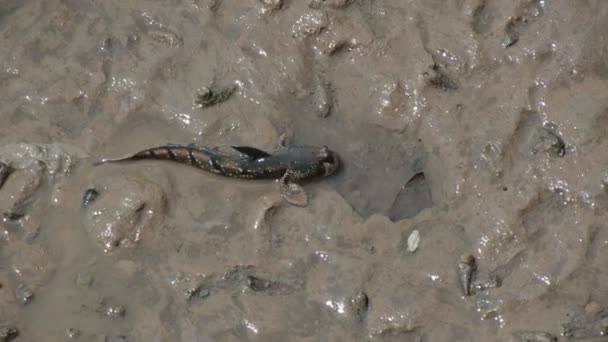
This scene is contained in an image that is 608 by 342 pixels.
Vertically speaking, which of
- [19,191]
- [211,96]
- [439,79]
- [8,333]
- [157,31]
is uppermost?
[439,79]

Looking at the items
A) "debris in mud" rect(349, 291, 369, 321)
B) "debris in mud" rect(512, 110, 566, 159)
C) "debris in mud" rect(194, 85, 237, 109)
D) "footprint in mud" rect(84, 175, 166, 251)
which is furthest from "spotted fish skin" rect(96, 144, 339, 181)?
"debris in mud" rect(512, 110, 566, 159)

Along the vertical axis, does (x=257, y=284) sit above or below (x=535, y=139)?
below

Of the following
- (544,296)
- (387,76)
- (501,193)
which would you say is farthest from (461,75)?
(544,296)

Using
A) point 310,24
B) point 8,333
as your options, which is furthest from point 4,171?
point 310,24

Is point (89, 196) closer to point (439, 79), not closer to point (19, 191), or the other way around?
point (19, 191)

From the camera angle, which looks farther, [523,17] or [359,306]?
[523,17]

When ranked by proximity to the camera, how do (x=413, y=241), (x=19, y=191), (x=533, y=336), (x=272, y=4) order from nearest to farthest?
(x=533, y=336) → (x=413, y=241) → (x=19, y=191) → (x=272, y=4)

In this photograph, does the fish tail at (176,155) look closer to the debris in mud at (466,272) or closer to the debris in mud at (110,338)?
the debris in mud at (110,338)
